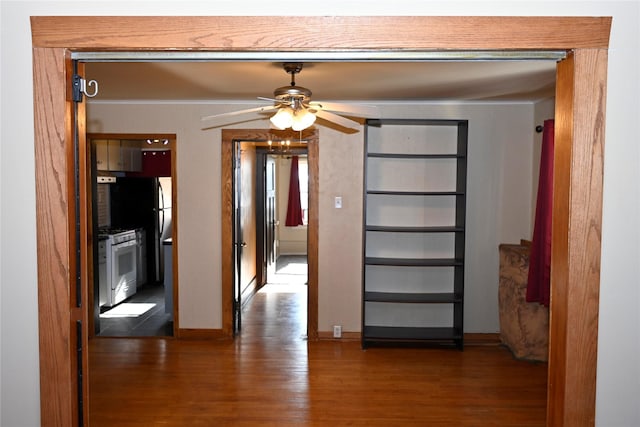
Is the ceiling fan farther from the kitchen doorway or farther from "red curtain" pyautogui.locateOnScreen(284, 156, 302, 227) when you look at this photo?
"red curtain" pyautogui.locateOnScreen(284, 156, 302, 227)

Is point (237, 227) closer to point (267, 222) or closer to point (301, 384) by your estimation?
point (301, 384)

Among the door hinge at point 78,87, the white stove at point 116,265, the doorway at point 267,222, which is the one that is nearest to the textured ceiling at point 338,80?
the doorway at point 267,222

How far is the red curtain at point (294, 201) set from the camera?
9.73 m

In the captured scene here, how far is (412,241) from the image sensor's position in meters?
4.86

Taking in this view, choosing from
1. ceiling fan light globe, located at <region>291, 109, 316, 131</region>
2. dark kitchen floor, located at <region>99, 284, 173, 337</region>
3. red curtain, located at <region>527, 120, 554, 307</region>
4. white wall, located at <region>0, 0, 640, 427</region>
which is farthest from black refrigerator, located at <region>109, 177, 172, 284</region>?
white wall, located at <region>0, 0, 640, 427</region>

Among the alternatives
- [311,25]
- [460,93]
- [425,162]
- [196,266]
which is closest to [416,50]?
[311,25]

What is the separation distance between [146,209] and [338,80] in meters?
4.43

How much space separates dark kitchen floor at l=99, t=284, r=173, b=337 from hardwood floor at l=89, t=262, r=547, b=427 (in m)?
0.24

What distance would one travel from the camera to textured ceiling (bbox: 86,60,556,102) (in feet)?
10.8

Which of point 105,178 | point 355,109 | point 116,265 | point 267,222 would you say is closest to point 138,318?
point 116,265

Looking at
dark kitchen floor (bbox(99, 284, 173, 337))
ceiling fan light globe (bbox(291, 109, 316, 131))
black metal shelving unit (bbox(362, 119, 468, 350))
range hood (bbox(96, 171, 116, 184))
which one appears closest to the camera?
ceiling fan light globe (bbox(291, 109, 316, 131))

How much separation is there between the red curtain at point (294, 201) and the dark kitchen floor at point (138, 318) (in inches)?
145

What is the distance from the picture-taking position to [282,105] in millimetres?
3094

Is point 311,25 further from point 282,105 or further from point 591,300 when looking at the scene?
point 282,105
